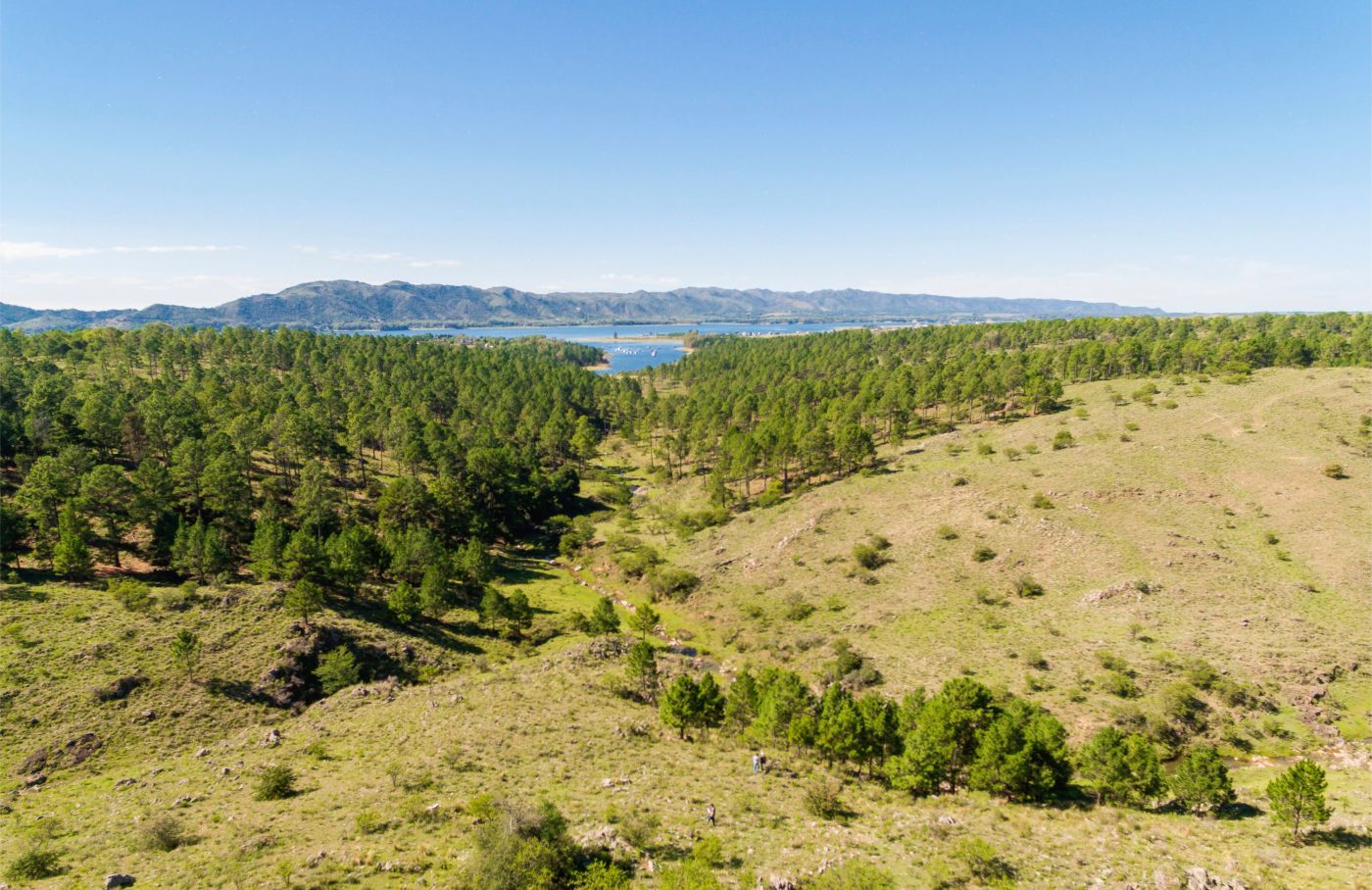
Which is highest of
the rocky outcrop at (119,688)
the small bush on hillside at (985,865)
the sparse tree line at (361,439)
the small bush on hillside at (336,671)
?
the sparse tree line at (361,439)

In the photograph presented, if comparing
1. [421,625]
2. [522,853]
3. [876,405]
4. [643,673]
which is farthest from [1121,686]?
[876,405]

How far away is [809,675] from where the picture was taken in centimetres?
6391

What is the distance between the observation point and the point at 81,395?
120 metres

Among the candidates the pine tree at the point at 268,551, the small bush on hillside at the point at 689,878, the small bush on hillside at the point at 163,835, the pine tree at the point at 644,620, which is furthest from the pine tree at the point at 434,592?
the small bush on hillside at the point at 689,878

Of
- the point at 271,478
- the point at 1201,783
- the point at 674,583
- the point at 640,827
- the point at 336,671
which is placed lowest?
the point at 674,583

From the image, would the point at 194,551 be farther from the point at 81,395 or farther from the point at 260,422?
the point at 81,395

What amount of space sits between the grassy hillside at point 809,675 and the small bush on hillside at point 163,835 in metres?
0.68

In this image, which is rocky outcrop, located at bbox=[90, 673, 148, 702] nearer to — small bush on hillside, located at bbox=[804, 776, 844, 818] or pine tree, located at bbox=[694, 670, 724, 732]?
pine tree, located at bbox=[694, 670, 724, 732]

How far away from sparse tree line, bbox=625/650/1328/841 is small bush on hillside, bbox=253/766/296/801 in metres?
27.0

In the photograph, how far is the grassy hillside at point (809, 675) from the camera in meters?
32.4

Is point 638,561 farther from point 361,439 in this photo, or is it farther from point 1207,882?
point 1207,882

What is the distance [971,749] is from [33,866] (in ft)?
178

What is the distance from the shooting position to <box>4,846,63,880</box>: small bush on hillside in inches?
1087

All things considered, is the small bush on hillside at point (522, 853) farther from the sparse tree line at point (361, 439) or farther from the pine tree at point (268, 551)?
the pine tree at point (268, 551)
